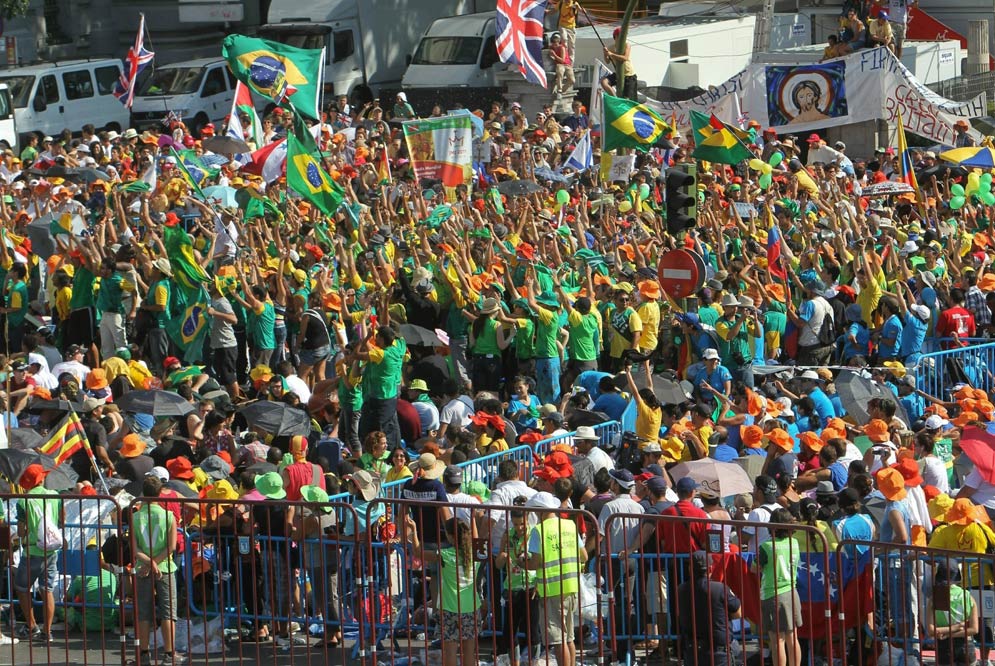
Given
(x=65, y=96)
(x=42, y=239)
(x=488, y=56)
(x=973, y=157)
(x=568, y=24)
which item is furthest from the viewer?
(x=488, y=56)

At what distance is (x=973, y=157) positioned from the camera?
21.9m

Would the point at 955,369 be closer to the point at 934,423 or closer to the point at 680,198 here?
the point at 934,423

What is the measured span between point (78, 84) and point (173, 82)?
1.69 meters

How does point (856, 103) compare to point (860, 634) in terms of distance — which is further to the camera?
point (856, 103)

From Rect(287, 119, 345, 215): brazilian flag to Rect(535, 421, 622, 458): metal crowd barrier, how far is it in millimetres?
5175

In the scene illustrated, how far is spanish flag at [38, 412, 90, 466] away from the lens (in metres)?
12.4

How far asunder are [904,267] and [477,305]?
390 cm

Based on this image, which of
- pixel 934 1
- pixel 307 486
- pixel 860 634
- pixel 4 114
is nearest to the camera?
pixel 860 634

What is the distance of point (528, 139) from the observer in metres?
27.6

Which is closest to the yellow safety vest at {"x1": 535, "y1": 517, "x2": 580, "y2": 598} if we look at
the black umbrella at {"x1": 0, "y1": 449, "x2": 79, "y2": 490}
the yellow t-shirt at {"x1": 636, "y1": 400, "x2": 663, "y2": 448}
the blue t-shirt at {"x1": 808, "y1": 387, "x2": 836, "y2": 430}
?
the black umbrella at {"x1": 0, "y1": 449, "x2": 79, "y2": 490}

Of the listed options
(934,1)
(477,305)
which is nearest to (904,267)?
(477,305)

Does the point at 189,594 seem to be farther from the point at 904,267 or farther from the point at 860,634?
the point at 904,267

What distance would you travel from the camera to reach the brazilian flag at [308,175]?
18.3 metres

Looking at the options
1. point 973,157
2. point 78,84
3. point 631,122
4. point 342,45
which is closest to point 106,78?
point 78,84
